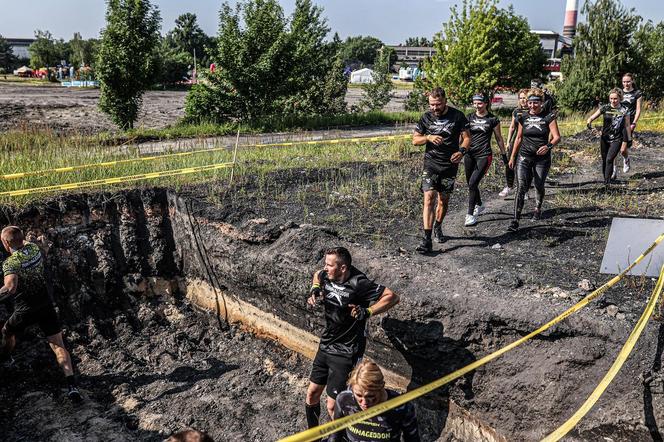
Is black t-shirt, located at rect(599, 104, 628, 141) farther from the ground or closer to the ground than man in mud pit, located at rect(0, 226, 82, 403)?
farther from the ground

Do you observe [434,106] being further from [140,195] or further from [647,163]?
[647,163]

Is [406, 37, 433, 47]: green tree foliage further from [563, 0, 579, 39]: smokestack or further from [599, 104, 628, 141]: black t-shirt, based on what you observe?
[599, 104, 628, 141]: black t-shirt

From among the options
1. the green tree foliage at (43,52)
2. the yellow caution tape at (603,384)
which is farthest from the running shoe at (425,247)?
the green tree foliage at (43,52)

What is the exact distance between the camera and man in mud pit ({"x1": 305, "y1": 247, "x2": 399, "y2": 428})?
14.8 ft

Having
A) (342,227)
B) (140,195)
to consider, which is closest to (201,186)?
(140,195)

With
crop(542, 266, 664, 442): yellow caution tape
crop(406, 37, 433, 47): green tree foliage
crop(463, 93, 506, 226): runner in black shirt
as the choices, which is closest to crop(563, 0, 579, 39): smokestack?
crop(406, 37, 433, 47): green tree foliage

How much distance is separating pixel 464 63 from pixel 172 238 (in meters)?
17.0

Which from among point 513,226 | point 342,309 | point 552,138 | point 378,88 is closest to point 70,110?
point 378,88

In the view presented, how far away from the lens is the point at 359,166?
1134 cm

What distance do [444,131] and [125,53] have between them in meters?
13.8

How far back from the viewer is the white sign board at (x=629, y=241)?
539 centimetres

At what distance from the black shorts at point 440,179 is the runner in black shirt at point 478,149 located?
1.15 m

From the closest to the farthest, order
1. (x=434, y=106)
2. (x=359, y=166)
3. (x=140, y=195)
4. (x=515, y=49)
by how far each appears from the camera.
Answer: (x=434, y=106), (x=140, y=195), (x=359, y=166), (x=515, y=49)

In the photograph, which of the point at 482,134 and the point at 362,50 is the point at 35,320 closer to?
the point at 482,134
